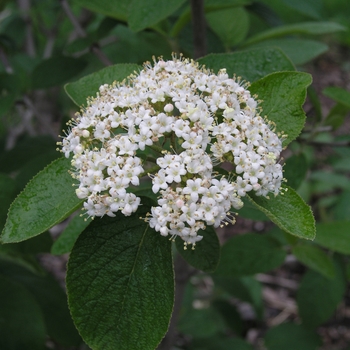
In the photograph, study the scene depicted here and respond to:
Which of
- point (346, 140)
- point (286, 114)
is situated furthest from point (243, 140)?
point (346, 140)

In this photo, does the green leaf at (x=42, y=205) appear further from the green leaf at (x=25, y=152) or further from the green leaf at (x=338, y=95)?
the green leaf at (x=25, y=152)

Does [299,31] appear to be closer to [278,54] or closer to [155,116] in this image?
[278,54]

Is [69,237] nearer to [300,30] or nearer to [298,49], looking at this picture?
[300,30]

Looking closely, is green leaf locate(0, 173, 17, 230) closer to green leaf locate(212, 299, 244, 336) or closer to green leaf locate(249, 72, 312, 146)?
green leaf locate(249, 72, 312, 146)

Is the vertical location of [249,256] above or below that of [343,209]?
above

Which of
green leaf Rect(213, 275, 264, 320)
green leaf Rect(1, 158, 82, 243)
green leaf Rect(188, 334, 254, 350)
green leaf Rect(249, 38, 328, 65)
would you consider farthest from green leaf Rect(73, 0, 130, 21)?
green leaf Rect(188, 334, 254, 350)

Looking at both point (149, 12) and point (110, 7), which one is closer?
point (149, 12)

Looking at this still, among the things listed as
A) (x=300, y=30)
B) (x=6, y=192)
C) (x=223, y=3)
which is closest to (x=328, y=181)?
(x=300, y=30)
